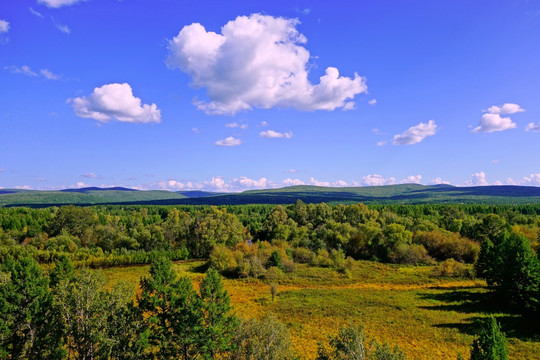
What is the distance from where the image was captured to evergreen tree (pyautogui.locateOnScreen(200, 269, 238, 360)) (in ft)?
74.7

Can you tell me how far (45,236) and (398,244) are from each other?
A: 4821 inches

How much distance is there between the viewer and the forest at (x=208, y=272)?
22828 millimetres

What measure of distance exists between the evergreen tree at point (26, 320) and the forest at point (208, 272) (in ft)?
0.28

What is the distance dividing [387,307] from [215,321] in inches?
1513

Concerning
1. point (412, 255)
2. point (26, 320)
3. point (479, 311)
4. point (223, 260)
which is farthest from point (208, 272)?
point (412, 255)

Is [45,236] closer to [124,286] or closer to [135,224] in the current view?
[135,224]

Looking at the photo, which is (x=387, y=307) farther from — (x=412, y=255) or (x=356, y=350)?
(x=412, y=255)

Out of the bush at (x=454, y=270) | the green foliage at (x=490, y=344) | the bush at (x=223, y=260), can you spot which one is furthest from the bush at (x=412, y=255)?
the green foliage at (x=490, y=344)

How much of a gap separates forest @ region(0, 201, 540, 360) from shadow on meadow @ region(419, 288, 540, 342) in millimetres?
1440

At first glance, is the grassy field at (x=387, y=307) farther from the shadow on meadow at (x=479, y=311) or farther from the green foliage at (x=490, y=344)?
the green foliage at (x=490, y=344)

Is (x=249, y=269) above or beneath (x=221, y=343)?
beneath

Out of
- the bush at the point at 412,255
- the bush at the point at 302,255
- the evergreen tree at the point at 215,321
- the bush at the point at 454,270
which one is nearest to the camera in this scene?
the evergreen tree at the point at 215,321

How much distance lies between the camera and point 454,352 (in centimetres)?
3369

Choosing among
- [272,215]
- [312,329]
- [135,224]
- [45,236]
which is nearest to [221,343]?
[312,329]
